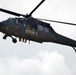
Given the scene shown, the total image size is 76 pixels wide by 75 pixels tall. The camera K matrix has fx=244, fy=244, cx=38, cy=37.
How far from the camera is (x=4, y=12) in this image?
1516 inches

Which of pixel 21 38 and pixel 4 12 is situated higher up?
pixel 4 12

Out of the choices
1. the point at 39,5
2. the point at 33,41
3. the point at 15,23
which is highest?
the point at 39,5

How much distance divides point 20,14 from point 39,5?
13.2 feet

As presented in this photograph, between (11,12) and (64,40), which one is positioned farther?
(64,40)

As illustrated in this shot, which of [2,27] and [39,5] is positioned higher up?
[39,5]

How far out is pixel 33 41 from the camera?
40875mm

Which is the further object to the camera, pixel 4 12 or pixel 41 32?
pixel 41 32

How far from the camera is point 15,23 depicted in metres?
40.5

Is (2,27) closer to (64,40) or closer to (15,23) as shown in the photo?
(15,23)

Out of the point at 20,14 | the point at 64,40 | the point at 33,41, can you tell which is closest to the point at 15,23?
the point at 20,14

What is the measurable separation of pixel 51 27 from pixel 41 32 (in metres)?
2.30

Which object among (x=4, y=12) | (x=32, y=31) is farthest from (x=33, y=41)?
(x=4, y=12)

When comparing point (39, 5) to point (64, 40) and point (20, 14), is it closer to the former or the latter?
point (20, 14)

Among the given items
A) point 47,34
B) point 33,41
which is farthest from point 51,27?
point 33,41
